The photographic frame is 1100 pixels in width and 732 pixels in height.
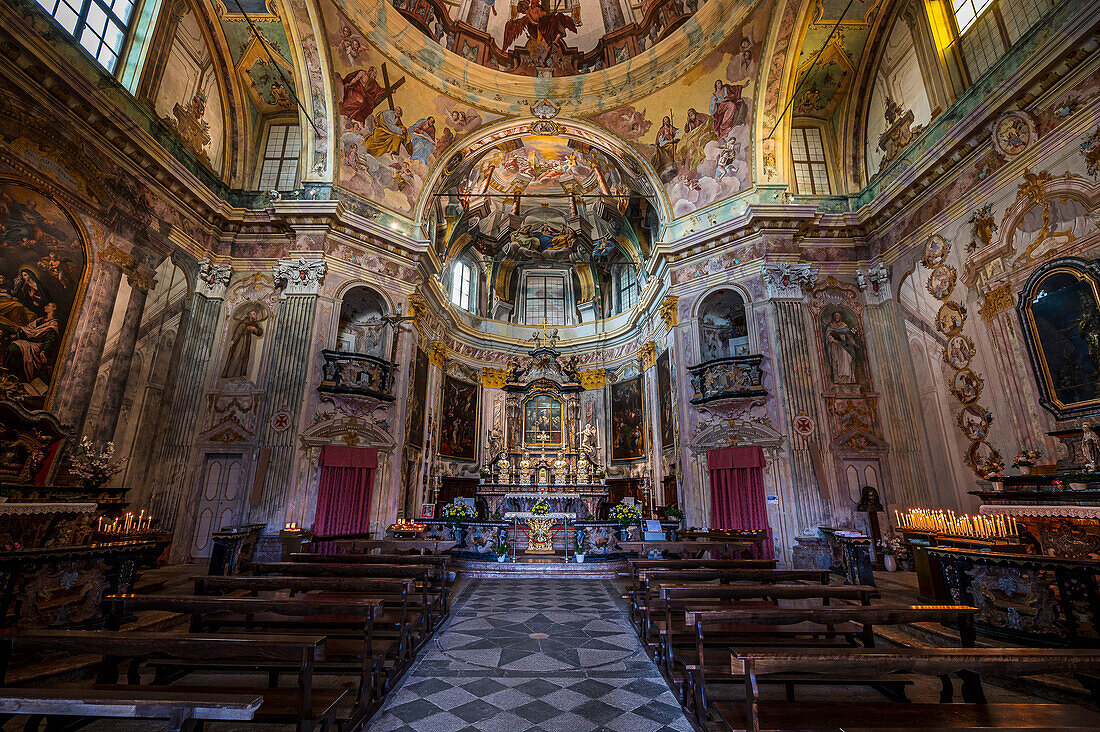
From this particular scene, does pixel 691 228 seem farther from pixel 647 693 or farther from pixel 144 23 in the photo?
pixel 144 23

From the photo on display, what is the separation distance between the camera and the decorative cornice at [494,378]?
69.3 feet

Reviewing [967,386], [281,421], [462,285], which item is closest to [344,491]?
[281,421]

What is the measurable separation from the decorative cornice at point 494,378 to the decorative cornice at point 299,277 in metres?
9.13

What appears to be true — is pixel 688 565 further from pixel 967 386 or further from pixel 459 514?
pixel 459 514

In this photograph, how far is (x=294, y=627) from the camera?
15.4 ft

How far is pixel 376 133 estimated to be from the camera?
14.7 metres

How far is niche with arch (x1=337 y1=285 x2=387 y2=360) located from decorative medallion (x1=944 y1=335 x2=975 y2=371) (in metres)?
14.4

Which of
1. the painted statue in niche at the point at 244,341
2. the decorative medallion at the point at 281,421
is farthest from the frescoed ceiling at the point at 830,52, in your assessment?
the decorative medallion at the point at 281,421

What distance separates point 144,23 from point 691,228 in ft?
48.9

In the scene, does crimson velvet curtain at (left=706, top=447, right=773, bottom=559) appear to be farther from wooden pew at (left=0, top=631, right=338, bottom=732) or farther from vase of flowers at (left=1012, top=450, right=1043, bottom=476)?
wooden pew at (left=0, top=631, right=338, bottom=732)

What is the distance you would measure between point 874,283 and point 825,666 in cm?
1369

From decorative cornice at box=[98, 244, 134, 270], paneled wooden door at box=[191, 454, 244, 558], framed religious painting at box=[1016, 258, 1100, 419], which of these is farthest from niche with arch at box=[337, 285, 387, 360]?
framed religious painting at box=[1016, 258, 1100, 419]

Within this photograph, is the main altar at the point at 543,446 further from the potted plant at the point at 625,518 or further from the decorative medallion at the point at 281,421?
the decorative medallion at the point at 281,421

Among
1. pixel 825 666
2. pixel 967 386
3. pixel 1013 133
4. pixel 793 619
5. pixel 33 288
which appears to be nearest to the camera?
pixel 825 666
